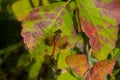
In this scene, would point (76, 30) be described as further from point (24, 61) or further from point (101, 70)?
point (24, 61)

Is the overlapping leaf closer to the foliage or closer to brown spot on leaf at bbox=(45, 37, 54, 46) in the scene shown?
the foliage

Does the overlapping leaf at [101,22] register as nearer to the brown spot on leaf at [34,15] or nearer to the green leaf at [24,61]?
the brown spot on leaf at [34,15]

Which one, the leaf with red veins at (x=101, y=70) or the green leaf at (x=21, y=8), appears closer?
the leaf with red veins at (x=101, y=70)

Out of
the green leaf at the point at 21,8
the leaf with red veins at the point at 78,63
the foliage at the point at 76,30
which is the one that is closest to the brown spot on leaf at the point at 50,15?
the foliage at the point at 76,30

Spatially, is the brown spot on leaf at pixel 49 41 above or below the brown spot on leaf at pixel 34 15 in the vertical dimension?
below

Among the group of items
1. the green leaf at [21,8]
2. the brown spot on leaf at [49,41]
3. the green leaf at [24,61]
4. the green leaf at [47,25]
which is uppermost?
the green leaf at [47,25]

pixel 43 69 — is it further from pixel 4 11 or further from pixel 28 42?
pixel 4 11
